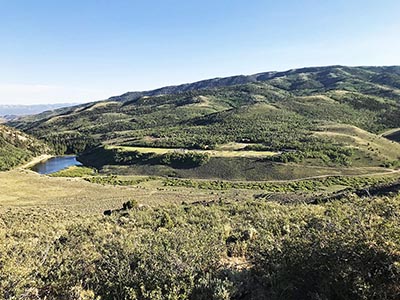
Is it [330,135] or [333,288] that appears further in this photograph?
[330,135]

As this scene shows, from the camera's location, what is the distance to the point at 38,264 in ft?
35.8

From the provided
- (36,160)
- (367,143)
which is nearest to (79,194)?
(36,160)

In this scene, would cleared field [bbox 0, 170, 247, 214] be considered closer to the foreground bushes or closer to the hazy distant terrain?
the hazy distant terrain

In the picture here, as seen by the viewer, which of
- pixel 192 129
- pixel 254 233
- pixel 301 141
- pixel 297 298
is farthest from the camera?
pixel 192 129

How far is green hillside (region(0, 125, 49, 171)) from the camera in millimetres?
110562

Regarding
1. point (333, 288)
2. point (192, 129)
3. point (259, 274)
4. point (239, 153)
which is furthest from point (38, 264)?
point (192, 129)

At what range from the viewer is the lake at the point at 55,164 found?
112312 millimetres

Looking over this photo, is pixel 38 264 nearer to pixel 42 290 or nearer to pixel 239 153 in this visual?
pixel 42 290

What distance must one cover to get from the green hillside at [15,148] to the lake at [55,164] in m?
5.65

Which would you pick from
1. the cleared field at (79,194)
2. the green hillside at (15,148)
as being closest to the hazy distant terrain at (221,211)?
the cleared field at (79,194)

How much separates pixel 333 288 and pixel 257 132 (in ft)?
411

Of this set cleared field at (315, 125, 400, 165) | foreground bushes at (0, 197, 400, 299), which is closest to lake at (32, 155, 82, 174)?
cleared field at (315, 125, 400, 165)

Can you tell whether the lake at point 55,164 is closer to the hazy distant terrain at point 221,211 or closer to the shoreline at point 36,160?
the shoreline at point 36,160

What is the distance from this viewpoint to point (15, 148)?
130m
